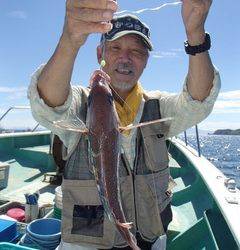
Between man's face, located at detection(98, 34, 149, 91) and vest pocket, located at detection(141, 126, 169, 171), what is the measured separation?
51cm

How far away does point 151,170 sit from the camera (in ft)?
12.3

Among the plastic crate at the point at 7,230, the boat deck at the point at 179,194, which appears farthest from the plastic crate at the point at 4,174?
the plastic crate at the point at 7,230

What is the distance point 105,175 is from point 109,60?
5.52 feet

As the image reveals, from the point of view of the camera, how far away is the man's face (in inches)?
148

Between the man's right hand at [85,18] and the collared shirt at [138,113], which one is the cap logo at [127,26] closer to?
the collared shirt at [138,113]

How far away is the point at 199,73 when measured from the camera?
3375 millimetres

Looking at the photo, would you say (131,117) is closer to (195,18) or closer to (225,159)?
(195,18)

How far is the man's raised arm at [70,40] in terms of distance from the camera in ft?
8.39

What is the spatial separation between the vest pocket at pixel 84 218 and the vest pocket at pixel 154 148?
0.61 m

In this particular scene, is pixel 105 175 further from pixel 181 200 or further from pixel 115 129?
pixel 181 200

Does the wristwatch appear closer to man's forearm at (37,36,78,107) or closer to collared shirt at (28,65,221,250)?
collared shirt at (28,65,221,250)

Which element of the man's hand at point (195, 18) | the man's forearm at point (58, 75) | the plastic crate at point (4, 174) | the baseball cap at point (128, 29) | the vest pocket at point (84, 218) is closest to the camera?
the man's forearm at point (58, 75)

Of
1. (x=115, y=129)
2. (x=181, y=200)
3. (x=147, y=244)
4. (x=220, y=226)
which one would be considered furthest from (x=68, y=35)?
(x=181, y=200)

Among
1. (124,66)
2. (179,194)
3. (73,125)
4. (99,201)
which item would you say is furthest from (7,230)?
(179,194)
